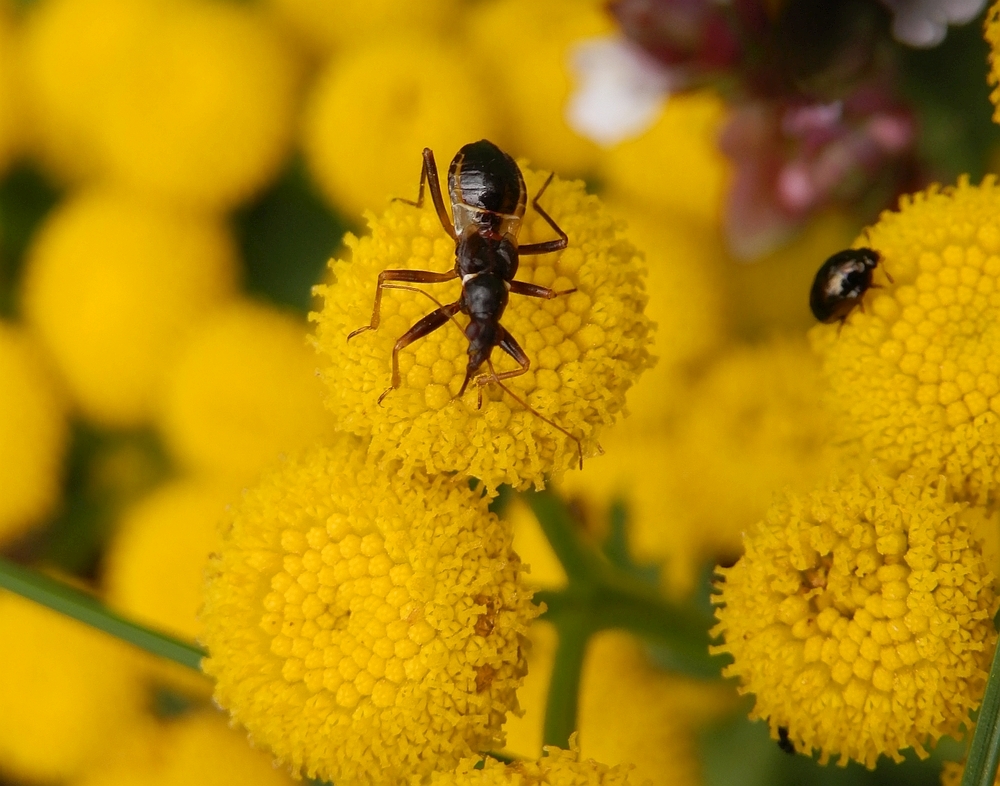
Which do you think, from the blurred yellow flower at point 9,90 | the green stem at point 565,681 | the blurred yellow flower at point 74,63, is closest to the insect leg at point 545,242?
the green stem at point 565,681

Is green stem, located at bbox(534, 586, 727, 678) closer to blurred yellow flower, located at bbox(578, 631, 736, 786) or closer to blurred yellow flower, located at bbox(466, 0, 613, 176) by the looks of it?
blurred yellow flower, located at bbox(578, 631, 736, 786)

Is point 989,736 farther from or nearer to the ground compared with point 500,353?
nearer to the ground

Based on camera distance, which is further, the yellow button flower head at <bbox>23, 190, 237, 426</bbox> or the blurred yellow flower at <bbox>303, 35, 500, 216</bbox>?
the yellow button flower head at <bbox>23, 190, 237, 426</bbox>

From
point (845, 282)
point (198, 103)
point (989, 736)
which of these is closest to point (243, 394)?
point (198, 103)

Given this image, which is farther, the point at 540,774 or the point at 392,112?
the point at 392,112

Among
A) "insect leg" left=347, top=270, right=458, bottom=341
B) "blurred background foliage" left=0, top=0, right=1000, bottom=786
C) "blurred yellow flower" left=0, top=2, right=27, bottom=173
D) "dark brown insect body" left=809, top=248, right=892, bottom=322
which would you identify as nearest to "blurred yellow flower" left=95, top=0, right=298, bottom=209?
"blurred background foliage" left=0, top=0, right=1000, bottom=786

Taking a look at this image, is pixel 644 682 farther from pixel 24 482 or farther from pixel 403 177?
pixel 24 482

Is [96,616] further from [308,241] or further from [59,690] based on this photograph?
[308,241]

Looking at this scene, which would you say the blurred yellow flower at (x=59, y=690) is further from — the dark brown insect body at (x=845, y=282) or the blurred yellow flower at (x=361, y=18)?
the dark brown insect body at (x=845, y=282)
